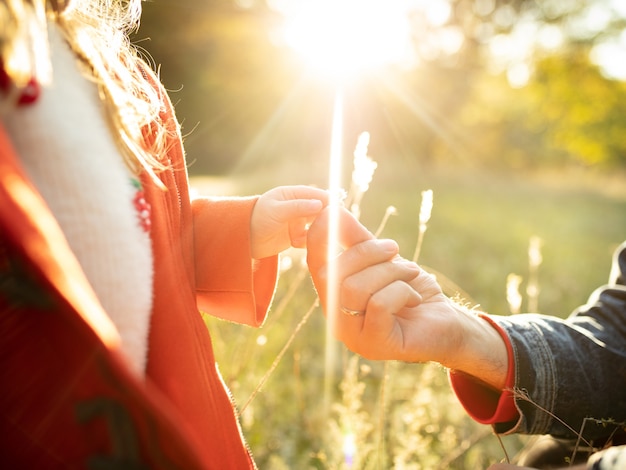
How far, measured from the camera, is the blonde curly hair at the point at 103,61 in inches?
33.4

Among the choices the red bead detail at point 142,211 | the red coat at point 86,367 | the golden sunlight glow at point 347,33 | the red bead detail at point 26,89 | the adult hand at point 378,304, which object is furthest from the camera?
the golden sunlight glow at point 347,33

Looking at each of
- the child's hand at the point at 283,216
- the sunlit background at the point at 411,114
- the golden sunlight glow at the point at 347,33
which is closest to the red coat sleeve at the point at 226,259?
the child's hand at the point at 283,216

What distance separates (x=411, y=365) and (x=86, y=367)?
11.7 ft

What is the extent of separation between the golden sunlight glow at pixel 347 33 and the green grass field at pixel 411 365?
2.77 meters

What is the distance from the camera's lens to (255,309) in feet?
5.17

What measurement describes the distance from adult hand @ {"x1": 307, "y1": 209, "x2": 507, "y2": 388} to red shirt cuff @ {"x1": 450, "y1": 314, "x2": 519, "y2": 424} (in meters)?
0.17

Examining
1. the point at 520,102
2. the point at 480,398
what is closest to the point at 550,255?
the point at 480,398

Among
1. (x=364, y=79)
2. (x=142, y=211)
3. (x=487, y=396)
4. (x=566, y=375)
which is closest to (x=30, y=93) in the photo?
(x=142, y=211)

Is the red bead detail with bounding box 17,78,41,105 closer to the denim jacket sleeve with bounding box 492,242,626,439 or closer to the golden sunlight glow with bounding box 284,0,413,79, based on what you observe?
the denim jacket sleeve with bounding box 492,242,626,439

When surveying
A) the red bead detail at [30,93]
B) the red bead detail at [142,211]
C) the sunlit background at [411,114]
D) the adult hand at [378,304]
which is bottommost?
the sunlit background at [411,114]

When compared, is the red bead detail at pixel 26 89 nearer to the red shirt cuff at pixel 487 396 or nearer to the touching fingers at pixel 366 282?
the touching fingers at pixel 366 282

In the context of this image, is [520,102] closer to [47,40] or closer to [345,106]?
[345,106]

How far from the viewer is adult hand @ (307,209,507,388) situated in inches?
52.6

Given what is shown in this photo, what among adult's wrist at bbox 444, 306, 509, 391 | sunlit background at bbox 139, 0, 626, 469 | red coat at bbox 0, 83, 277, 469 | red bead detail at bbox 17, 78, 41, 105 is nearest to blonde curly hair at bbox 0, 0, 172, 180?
red bead detail at bbox 17, 78, 41, 105
